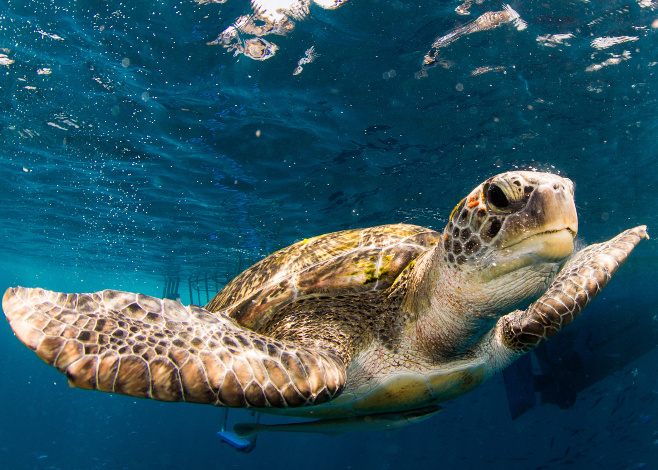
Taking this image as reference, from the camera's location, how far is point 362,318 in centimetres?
281

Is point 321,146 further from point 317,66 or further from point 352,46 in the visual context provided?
point 352,46

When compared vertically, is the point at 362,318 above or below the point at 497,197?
below

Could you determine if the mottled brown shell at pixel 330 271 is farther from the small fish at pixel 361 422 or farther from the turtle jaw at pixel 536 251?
the small fish at pixel 361 422

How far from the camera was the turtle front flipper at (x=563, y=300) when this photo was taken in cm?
245

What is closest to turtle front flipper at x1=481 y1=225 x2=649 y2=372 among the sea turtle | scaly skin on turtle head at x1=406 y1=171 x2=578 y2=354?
the sea turtle

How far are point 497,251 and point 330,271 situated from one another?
1443mm

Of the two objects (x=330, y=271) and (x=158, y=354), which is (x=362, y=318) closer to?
(x=330, y=271)

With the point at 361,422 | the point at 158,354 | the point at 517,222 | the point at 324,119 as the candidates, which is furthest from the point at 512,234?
the point at 324,119

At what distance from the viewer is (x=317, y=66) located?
691 centimetres

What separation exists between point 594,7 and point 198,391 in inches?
316

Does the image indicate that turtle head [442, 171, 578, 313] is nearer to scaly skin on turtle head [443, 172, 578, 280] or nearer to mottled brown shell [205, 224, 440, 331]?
scaly skin on turtle head [443, 172, 578, 280]

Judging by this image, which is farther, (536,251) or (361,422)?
(361,422)

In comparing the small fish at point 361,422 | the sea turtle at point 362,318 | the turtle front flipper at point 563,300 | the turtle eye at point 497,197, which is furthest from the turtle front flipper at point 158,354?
the small fish at point 361,422

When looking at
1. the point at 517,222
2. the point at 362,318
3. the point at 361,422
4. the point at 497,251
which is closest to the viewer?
the point at 517,222
